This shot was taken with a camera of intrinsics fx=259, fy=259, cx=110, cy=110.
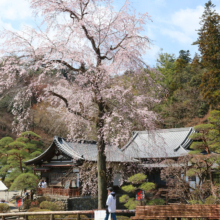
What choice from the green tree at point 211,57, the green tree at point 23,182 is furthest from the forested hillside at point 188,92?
the green tree at point 23,182

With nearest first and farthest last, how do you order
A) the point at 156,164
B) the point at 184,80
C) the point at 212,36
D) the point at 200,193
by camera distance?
the point at 200,193 → the point at 156,164 → the point at 212,36 → the point at 184,80

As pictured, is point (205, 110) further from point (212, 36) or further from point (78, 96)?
point (78, 96)

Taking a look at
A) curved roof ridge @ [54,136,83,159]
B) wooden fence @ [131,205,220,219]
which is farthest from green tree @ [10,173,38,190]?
wooden fence @ [131,205,220,219]

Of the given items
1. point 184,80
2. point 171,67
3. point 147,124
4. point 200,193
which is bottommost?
point 200,193

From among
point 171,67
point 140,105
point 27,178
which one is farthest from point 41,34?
point 171,67

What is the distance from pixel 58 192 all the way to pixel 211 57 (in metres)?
17.4

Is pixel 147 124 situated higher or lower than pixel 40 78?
lower

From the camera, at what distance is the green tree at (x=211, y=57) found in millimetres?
22094

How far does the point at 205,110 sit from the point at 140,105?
20.2 metres

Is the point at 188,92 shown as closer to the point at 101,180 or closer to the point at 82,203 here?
the point at 82,203

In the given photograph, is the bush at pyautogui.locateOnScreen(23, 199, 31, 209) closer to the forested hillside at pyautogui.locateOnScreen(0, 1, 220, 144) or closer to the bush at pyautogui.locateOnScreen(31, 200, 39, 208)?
the bush at pyautogui.locateOnScreen(31, 200, 39, 208)

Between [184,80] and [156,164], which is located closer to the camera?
[156,164]

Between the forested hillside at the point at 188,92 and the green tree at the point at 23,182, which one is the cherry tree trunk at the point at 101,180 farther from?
the forested hillside at the point at 188,92

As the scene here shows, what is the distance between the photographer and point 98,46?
788 cm
